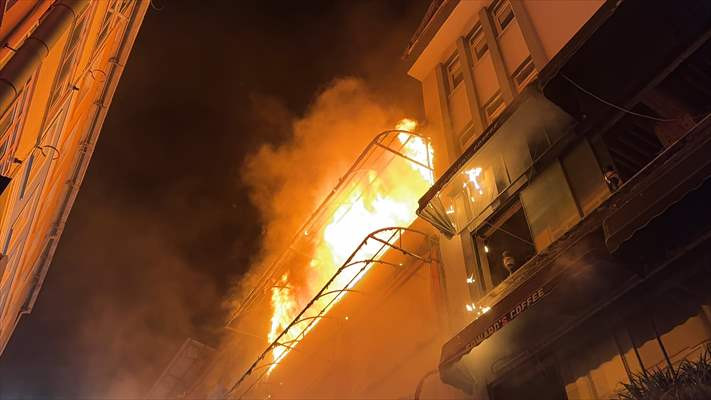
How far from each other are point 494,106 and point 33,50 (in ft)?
27.6

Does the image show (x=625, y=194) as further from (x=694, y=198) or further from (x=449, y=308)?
(x=449, y=308)

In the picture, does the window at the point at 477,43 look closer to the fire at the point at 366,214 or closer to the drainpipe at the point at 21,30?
the fire at the point at 366,214

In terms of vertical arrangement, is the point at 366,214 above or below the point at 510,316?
above

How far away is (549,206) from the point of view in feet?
25.4

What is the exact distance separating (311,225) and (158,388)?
1306 cm

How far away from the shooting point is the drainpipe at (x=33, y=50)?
11.7 ft

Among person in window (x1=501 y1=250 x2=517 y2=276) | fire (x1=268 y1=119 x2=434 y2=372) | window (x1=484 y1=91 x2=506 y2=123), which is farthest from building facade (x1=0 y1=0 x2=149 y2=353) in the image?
window (x1=484 y1=91 x2=506 y2=123)

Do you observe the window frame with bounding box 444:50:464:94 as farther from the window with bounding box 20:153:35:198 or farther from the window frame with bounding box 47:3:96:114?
the window with bounding box 20:153:35:198

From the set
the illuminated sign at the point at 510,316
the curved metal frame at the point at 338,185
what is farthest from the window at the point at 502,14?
the illuminated sign at the point at 510,316

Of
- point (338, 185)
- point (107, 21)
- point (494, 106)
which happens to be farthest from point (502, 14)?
point (107, 21)

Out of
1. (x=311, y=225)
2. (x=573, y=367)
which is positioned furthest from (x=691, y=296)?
(x=311, y=225)

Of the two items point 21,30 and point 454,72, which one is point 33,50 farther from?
point 454,72

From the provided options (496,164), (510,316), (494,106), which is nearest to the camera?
(510,316)

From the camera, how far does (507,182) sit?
8586 mm
